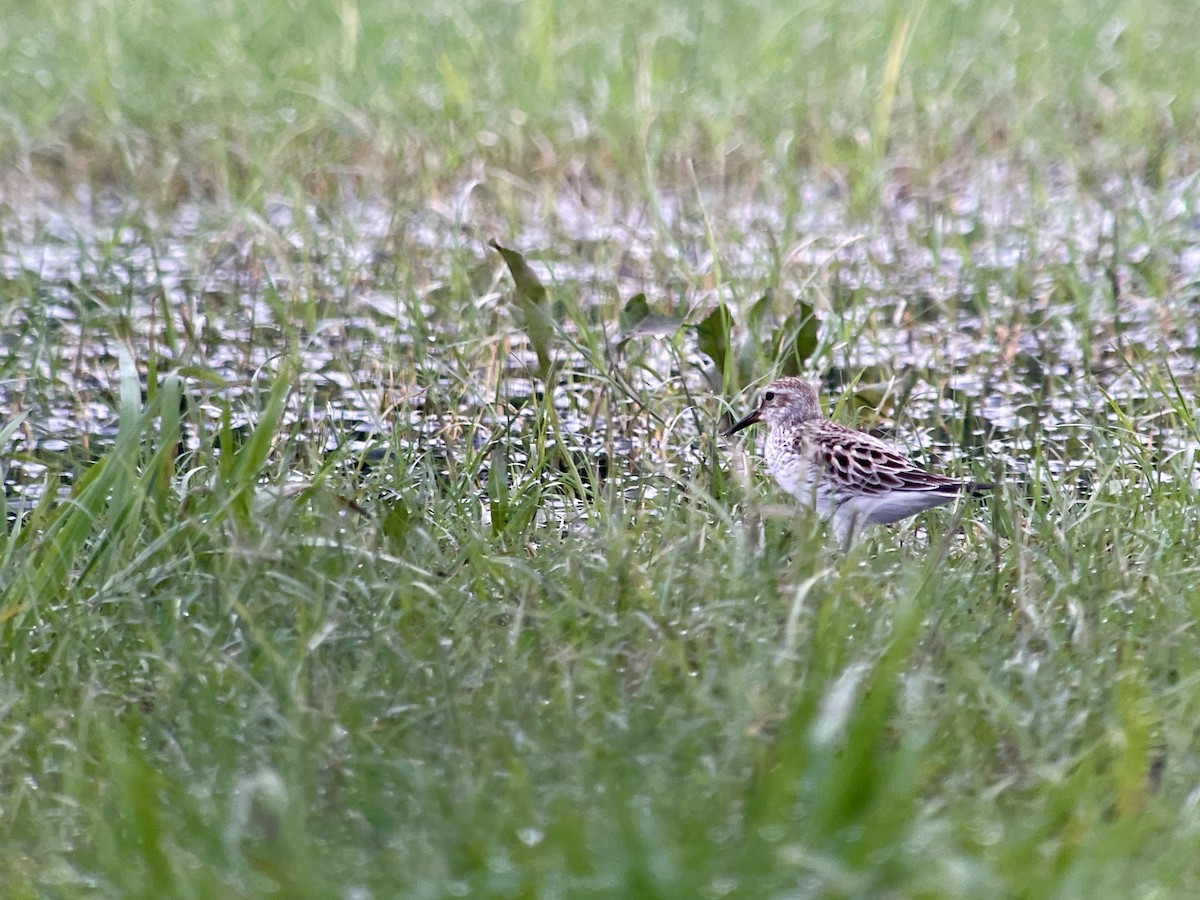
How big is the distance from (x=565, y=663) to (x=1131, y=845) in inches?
43.6

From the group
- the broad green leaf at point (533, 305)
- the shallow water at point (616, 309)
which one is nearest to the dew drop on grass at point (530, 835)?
the shallow water at point (616, 309)

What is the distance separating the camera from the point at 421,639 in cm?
349

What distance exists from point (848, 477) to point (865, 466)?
49 millimetres

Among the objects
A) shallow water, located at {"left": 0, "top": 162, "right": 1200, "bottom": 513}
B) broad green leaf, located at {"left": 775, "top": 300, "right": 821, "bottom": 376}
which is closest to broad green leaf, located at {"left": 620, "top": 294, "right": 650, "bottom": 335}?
shallow water, located at {"left": 0, "top": 162, "right": 1200, "bottom": 513}

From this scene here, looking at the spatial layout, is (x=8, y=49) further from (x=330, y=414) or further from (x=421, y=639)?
(x=421, y=639)

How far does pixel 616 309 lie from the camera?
6.58 m

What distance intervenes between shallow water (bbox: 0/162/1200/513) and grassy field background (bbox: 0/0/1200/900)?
0.12 ft

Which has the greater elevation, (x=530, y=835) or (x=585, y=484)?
(x=585, y=484)

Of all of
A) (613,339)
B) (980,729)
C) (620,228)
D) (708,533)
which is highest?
(620,228)

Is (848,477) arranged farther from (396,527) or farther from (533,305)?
(533,305)

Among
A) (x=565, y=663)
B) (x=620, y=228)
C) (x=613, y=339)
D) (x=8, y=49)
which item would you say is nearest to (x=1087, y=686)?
(x=565, y=663)

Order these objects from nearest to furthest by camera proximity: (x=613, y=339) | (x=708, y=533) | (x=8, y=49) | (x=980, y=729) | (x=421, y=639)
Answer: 1. (x=980, y=729)
2. (x=421, y=639)
3. (x=708, y=533)
4. (x=613, y=339)
5. (x=8, y=49)

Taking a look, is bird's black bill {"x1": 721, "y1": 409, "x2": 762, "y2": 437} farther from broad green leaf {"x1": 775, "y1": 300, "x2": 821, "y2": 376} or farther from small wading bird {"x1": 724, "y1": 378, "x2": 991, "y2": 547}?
broad green leaf {"x1": 775, "y1": 300, "x2": 821, "y2": 376}

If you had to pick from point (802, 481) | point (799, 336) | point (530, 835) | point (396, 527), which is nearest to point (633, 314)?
point (799, 336)
